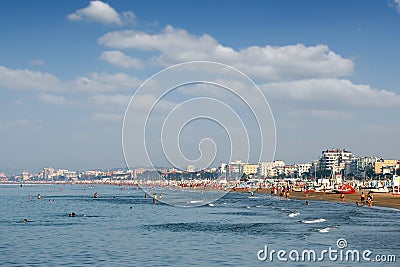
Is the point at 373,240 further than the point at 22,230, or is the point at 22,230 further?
the point at 22,230

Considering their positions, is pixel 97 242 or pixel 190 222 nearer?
pixel 97 242

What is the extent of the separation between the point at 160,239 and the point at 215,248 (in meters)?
6.70

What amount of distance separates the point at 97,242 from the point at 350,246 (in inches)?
693

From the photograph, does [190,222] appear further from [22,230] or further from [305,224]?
[22,230]

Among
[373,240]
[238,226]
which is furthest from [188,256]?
[238,226]

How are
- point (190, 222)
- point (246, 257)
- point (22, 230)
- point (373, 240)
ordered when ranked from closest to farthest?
point (246, 257), point (373, 240), point (22, 230), point (190, 222)

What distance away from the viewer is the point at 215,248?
36312mm

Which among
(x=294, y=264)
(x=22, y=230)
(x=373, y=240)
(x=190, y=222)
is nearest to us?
(x=294, y=264)

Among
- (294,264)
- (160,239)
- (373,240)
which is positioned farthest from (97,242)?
(373,240)

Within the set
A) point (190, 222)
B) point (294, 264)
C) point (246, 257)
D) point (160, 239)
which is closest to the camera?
point (294, 264)

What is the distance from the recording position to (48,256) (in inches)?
1326

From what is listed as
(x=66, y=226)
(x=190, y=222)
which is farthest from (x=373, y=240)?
(x=66, y=226)

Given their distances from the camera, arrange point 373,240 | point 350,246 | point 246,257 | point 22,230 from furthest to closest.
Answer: point 22,230, point 373,240, point 350,246, point 246,257

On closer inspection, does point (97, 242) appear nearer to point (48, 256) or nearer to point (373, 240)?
point (48, 256)
